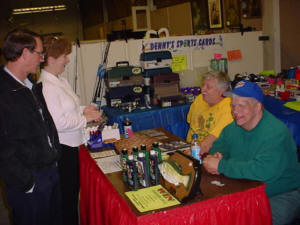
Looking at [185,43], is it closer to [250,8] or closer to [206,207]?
[250,8]

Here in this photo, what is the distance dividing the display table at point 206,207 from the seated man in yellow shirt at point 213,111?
758mm

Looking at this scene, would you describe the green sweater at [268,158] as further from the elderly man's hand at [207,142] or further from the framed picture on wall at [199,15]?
the framed picture on wall at [199,15]

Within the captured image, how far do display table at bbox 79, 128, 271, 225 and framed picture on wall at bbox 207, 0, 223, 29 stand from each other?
417cm

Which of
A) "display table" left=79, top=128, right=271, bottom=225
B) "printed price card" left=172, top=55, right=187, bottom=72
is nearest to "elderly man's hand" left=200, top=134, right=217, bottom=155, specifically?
"display table" left=79, top=128, right=271, bottom=225

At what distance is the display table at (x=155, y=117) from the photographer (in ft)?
11.2

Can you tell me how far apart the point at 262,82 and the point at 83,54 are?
2.19m

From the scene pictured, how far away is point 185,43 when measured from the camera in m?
4.24

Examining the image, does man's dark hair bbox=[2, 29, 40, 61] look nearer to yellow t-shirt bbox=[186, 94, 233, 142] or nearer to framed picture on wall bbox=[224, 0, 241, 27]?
yellow t-shirt bbox=[186, 94, 233, 142]

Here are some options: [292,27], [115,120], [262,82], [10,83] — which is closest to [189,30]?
[292,27]

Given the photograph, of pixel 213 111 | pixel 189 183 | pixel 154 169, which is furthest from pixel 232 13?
pixel 189 183

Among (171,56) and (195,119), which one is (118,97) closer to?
(171,56)

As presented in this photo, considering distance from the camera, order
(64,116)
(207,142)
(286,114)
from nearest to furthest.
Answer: (64,116) → (207,142) → (286,114)

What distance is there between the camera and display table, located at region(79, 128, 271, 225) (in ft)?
4.60

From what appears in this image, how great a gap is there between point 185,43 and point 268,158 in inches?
113
